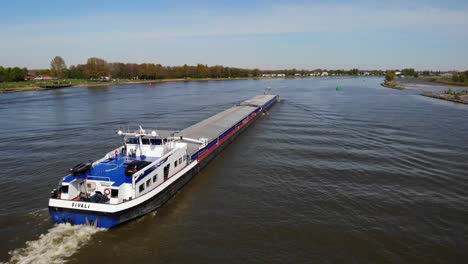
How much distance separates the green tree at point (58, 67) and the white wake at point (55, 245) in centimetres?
19723

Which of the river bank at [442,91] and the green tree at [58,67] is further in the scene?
the green tree at [58,67]

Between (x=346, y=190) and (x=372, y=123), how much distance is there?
28.6m

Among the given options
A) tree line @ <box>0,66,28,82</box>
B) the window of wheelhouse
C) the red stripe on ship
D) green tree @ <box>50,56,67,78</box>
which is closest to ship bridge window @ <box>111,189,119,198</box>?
the window of wheelhouse

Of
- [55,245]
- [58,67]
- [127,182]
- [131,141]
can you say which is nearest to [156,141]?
[131,141]

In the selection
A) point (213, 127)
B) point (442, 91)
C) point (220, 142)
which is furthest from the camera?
point (442, 91)

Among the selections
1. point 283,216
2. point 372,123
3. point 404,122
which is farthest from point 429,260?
point 404,122

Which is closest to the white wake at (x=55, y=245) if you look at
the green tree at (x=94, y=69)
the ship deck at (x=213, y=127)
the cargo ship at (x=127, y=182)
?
the cargo ship at (x=127, y=182)

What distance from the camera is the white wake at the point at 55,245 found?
47.3 feet

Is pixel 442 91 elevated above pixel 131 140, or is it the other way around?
pixel 442 91

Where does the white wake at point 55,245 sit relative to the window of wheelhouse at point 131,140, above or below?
below

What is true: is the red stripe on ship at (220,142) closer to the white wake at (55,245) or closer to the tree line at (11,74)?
the white wake at (55,245)

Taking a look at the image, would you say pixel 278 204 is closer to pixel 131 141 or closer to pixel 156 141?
pixel 156 141

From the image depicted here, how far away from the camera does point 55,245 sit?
15.4 m

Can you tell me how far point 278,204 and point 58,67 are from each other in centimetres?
20178
